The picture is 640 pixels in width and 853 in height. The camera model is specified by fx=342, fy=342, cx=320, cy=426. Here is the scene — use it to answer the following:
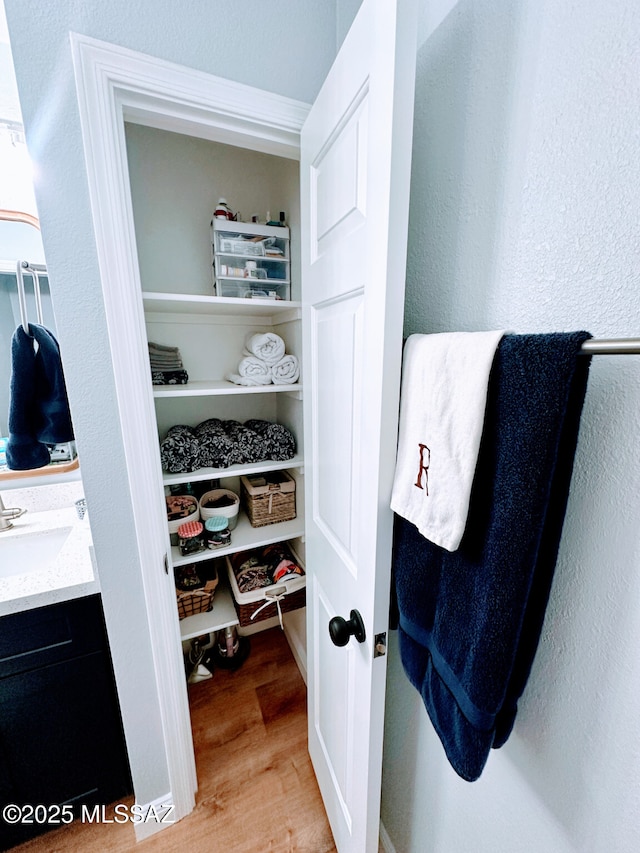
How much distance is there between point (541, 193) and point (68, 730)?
170 cm

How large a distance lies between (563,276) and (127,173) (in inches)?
36.5

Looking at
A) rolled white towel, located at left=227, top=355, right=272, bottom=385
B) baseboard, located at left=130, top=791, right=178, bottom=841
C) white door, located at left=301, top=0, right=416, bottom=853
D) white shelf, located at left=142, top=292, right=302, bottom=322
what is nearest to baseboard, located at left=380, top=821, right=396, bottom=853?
white door, located at left=301, top=0, right=416, bottom=853

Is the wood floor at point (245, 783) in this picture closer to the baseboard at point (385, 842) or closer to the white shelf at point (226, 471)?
the baseboard at point (385, 842)

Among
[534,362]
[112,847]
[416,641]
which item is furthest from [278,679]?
[534,362]

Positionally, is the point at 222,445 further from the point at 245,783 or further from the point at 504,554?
the point at 245,783

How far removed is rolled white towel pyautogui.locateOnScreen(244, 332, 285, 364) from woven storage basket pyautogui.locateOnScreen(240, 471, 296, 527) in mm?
517

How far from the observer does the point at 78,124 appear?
28.4 inches

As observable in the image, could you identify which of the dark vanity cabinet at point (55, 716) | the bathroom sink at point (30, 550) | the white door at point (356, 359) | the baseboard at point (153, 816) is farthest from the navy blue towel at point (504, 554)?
the bathroom sink at point (30, 550)

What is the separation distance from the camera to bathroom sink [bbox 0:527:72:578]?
1.17 metres

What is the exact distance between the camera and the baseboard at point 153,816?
1110 millimetres

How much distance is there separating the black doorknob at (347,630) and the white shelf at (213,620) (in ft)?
2.70

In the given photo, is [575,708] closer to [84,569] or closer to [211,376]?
[84,569]

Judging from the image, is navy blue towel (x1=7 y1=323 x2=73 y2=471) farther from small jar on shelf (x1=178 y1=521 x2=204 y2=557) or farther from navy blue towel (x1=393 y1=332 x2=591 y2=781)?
navy blue towel (x1=393 y1=332 x2=591 y2=781)

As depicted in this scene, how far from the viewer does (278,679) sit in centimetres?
164
